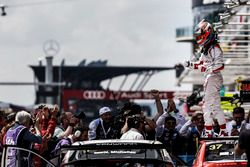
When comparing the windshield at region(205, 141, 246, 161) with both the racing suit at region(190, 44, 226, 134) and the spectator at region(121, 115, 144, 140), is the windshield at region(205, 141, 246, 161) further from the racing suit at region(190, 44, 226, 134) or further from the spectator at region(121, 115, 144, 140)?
the racing suit at region(190, 44, 226, 134)

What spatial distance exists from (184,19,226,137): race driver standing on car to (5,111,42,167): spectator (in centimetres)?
337

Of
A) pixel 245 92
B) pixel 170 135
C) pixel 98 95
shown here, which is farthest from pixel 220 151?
pixel 98 95

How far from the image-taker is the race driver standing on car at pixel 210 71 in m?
18.4

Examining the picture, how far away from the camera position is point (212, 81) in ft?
60.5

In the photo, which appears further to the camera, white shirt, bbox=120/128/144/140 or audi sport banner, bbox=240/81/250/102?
audi sport banner, bbox=240/81/250/102

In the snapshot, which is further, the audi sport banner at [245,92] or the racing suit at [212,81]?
the audi sport banner at [245,92]

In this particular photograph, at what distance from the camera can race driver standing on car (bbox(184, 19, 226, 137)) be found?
18.4m

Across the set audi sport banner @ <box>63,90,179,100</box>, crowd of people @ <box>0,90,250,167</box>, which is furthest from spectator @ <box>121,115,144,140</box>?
audi sport banner @ <box>63,90,179,100</box>

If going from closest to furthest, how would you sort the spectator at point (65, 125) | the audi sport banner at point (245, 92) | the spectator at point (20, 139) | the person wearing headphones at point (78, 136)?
the spectator at point (20, 139) < the person wearing headphones at point (78, 136) < the spectator at point (65, 125) < the audi sport banner at point (245, 92)

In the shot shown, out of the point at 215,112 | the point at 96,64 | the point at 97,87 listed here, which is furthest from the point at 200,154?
the point at 96,64

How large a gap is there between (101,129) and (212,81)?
2.13 m

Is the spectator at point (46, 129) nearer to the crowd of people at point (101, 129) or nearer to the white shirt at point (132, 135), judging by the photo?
the crowd of people at point (101, 129)

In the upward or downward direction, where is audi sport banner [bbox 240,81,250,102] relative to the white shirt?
upward

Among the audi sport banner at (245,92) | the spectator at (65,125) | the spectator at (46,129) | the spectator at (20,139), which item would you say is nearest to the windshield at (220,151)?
the spectator at (20,139)
